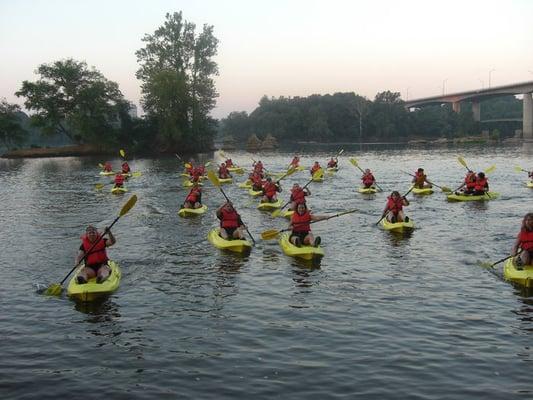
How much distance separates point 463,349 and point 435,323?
46.3 inches

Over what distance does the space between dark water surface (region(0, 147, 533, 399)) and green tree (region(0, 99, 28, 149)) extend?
69.8 metres

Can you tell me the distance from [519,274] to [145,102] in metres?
74.2

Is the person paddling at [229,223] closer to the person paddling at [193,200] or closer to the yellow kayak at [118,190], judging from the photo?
the person paddling at [193,200]

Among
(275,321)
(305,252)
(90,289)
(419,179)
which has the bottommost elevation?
Answer: (275,321)

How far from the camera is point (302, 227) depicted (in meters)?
15.6

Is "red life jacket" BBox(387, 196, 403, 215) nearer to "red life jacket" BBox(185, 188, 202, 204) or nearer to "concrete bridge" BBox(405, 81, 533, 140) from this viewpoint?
"red life jacket" BBox(185, 188, 202, 204)

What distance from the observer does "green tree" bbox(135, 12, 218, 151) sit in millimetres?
78375

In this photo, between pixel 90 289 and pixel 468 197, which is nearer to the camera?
pixel 90 289

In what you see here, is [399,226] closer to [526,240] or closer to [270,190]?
[526,240]

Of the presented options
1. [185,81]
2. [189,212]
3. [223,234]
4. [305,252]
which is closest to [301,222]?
[305,252]

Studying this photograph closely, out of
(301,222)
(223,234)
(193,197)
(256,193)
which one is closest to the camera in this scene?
(301,222)

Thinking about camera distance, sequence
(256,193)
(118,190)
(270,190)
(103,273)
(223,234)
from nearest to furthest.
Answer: (103,273) → (223,234) → (270,190) → (256,193) → (118,190)

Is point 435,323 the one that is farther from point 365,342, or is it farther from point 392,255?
point 392,255

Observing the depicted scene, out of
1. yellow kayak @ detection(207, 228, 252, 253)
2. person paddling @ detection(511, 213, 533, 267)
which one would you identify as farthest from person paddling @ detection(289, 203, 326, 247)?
person paddling @ detection(511, 213, 533, 267)
